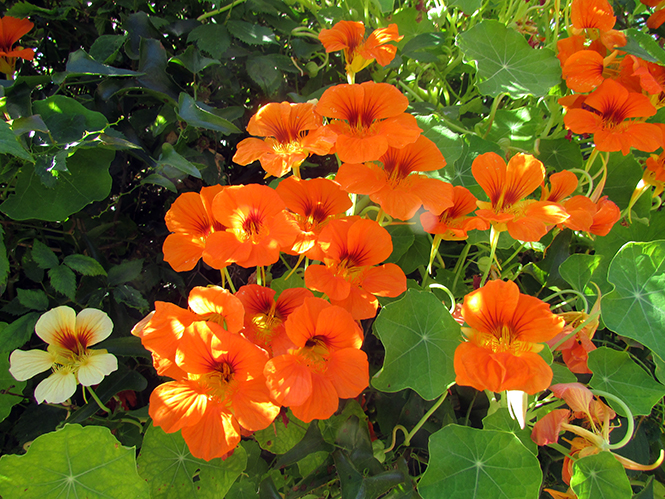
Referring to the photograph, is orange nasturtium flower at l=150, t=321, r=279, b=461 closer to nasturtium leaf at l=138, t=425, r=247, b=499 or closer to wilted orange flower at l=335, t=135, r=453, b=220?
nasturtium leaf at l=138, t=425, r=247, b=499

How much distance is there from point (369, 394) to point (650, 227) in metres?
0.86

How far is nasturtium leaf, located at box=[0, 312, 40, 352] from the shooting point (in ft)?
2.59

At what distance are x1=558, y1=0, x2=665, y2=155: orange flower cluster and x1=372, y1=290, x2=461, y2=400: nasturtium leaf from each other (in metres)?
0.51

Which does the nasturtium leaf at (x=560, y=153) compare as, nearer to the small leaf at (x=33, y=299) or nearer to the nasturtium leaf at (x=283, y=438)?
the nasturtium leaf at (x=283, y=438)

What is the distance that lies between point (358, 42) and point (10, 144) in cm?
66

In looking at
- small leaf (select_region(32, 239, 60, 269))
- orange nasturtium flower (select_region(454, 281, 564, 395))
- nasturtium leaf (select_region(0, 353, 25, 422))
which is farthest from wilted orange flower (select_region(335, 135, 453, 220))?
nasturtium leaf (select_region(0, 353, 25, 422))

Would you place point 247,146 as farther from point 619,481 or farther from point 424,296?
point 619,481

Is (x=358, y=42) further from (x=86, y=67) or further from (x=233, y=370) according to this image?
(x=233, y=370)

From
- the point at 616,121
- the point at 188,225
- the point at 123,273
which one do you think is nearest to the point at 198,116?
the point at 188,225

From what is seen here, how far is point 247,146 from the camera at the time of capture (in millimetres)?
723

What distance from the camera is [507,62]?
1.02 meters

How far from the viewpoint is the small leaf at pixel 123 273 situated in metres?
0.85

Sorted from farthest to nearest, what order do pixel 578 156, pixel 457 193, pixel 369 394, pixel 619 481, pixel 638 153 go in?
pixel 638 153
pixel 578 156
pixel 369 394
pixel 457 193
pixel 619 481

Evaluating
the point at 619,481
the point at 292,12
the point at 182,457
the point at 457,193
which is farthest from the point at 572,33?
the point at 182,457
